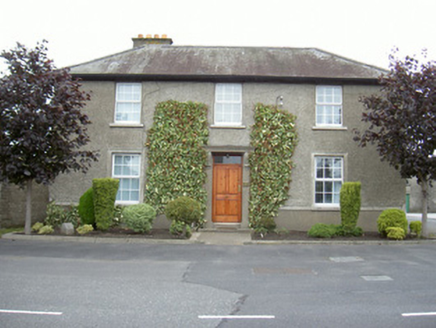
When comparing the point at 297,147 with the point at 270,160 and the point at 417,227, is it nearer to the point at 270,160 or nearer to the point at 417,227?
the point at 270,160

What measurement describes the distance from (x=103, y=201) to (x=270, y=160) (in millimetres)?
6080

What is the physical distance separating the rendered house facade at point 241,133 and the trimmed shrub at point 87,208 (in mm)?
1499

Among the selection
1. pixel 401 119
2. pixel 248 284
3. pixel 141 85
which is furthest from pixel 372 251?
pixel 141 85

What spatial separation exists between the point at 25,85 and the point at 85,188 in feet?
15.7

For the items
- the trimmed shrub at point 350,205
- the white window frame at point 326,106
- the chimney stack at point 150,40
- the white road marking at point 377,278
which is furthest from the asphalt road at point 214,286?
the chimney stack at point 150,40

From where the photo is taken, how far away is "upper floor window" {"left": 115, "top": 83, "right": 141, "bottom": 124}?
16.0 meters

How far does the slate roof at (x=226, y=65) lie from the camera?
15.6m

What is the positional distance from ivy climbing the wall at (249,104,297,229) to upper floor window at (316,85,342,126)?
1.13m

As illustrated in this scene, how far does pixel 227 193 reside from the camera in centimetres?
1573

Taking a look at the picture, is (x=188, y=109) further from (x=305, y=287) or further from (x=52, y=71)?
(x=305, y=287)

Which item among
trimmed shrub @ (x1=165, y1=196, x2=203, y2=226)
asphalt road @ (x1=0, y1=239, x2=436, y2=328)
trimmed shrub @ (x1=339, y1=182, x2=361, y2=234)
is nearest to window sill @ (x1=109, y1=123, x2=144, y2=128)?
trimmed shrub @ (x1=165, y1=196, x2=203, y2=226)

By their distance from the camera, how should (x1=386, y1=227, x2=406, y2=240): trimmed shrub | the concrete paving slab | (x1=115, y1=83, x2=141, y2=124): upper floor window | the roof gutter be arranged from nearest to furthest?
the concrete paving slab, (x1=386, y1=227, x2=406, y2=240): trimmed shrub, the roof gutter, (x1=115, y1=83, x2=141, y2=124): upper floor window

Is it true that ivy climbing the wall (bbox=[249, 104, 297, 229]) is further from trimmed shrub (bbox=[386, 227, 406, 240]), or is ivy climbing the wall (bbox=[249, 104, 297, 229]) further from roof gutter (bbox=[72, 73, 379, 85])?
trimmed shrub (bbox=[386, 227, 406, 240])

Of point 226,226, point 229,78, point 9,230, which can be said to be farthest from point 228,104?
point 9,230
